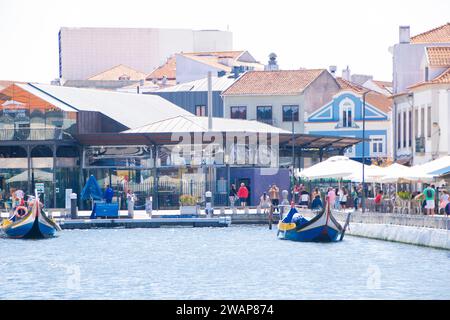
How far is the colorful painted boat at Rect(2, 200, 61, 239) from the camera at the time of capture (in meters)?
66.1

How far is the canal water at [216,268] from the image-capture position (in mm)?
42281

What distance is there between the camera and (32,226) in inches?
2618

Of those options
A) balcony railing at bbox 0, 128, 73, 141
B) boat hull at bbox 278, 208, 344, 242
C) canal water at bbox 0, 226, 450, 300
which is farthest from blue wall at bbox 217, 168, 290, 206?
boat hull at bbox 278, 208, 344, 242

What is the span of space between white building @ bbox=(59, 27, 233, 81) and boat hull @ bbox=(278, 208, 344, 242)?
9965cm

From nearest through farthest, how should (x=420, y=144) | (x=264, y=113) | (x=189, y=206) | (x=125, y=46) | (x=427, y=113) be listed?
(x=189, y=206), (x=427, y=113), (x=420, y=144), (x=264, y=113), (x=125, y=46)

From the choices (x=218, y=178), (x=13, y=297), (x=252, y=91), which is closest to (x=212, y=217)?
(x=218, y=178)

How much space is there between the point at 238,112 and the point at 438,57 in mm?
35168

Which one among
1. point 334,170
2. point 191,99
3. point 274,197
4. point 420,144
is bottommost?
point 274,197

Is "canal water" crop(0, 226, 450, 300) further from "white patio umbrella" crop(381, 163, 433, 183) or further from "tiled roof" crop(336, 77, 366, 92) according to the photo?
"tiled roof" crop(336, 77, 366, 92)

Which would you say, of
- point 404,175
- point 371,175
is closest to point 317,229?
point 404,175

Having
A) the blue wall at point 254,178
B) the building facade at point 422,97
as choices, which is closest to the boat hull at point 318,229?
the building facade at point 422,97

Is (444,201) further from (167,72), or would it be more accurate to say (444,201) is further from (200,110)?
(167,72)

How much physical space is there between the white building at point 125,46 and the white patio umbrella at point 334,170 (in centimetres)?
8699
